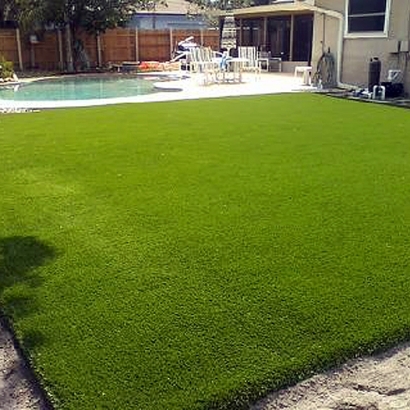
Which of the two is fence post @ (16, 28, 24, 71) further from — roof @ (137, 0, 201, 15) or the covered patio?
roof @ (137, 0, 201, 15)

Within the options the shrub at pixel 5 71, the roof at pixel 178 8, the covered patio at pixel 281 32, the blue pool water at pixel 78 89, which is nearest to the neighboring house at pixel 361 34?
the covered patio at pixel 281 32

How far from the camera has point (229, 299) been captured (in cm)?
336

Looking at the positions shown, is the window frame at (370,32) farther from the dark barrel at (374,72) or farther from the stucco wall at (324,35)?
the dark barrel at (374,72)

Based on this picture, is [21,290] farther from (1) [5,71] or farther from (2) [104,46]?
(2) [104,46]

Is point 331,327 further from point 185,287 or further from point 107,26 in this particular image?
point 107,26

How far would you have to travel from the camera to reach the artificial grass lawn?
2.71m

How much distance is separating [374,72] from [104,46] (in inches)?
700

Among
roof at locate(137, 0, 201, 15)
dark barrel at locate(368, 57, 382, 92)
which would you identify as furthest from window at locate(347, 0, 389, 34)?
roof at locate(137, 0, 201, 15)

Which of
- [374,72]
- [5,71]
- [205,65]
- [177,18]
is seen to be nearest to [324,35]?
[374,72]

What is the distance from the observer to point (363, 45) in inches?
604

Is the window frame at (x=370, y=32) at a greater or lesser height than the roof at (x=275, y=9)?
lesser

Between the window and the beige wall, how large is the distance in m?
0.24

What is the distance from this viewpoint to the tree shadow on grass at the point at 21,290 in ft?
8.76

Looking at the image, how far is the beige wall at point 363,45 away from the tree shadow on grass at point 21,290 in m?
12.4
